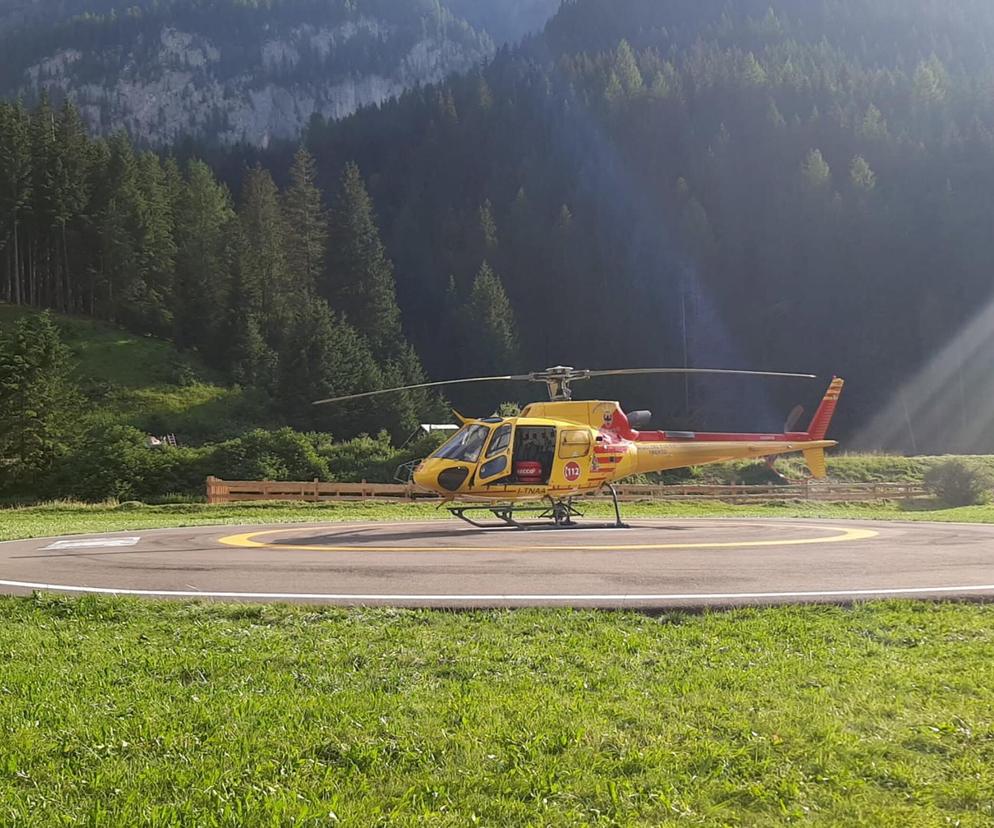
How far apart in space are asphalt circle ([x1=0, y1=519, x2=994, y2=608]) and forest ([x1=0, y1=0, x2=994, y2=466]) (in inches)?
1615

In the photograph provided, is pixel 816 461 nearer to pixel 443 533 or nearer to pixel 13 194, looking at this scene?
pixel 443 533

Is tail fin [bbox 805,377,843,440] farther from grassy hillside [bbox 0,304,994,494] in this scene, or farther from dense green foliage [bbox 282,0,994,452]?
dense green foliage [bbox 282,0,994,452]

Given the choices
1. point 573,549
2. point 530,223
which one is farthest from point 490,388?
point 573,549

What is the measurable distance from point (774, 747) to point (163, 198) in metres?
78.2

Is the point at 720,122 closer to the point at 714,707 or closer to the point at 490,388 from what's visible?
the point at 490,388

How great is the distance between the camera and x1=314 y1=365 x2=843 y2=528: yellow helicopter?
1598 centimetres

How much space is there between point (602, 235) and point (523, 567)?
91.2m

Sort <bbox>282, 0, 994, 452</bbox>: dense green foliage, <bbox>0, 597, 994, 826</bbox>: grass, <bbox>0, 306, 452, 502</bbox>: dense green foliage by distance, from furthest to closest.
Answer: <bbox>282, 0, 994, 452</bbox>: dense green foliage, <bbox>0, 306, 452, 502</bbox>: dense green foliage, <bbox>0, 597, 994, 826</bbox>: grass

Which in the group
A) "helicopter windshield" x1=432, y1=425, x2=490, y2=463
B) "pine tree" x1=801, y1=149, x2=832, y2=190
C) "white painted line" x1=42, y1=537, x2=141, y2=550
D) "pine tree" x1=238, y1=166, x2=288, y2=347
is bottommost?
"white painted line" x1=42, y1=537, x2=141, y2=550

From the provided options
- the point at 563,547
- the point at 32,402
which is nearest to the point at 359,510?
the point at 563,547

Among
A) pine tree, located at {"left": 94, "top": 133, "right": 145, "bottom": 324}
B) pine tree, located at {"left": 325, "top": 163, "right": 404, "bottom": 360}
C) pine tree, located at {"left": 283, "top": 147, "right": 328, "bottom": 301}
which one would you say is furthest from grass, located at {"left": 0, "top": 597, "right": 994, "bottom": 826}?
pine tree, located at {"left": 283, "top": 147, "right": 328, "bottom": 301}

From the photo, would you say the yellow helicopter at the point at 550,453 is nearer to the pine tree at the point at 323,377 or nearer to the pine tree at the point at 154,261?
the pine tree at the point at 323,377

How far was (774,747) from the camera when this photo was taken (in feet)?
13.2

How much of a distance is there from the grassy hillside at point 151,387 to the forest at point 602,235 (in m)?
2.70
